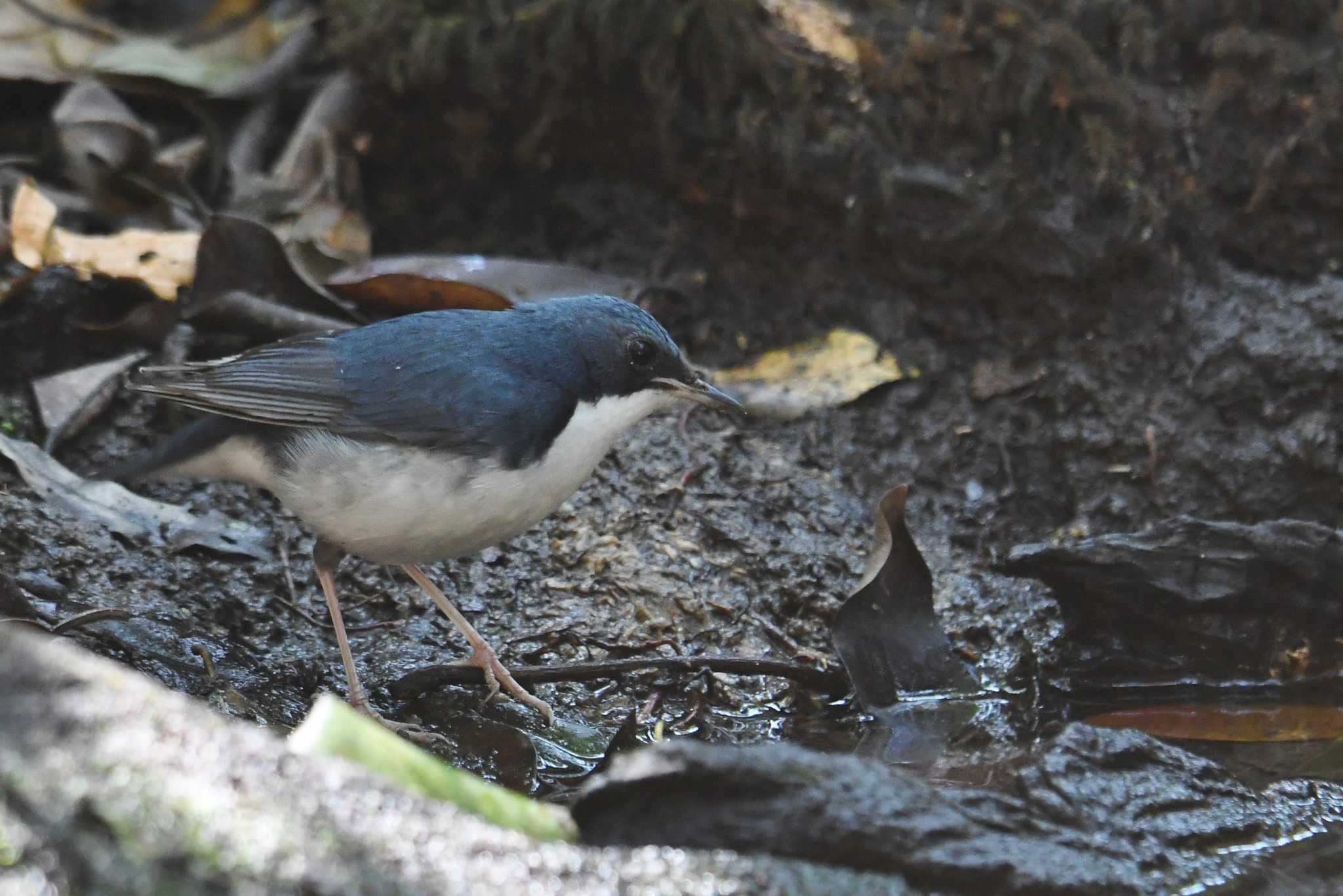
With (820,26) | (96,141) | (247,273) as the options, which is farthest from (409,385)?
(820,26)

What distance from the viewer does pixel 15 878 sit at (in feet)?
7.87

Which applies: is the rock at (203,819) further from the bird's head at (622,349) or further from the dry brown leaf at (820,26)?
the dry brown leaf at (820,26)

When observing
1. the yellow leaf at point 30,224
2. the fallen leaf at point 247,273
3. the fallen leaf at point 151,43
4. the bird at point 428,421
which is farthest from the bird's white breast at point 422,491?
the fallen leaf at point 151,43

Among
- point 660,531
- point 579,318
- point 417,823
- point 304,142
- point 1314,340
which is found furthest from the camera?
point 304,142

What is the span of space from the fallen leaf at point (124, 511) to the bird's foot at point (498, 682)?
1125 mm

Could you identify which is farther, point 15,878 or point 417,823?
point 417,823

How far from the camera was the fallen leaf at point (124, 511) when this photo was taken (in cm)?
529

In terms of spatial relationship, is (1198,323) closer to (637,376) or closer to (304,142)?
(637,376)

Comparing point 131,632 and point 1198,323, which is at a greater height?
point 1198,323

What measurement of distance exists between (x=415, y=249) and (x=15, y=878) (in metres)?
5.12

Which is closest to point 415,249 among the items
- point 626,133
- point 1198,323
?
point 626,133

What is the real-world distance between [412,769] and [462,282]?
10.9 feet

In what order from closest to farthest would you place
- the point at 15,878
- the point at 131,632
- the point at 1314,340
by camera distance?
the point at 15,878 → the point at 131,632 → the point at 1314,340

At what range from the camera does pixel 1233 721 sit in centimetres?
498
